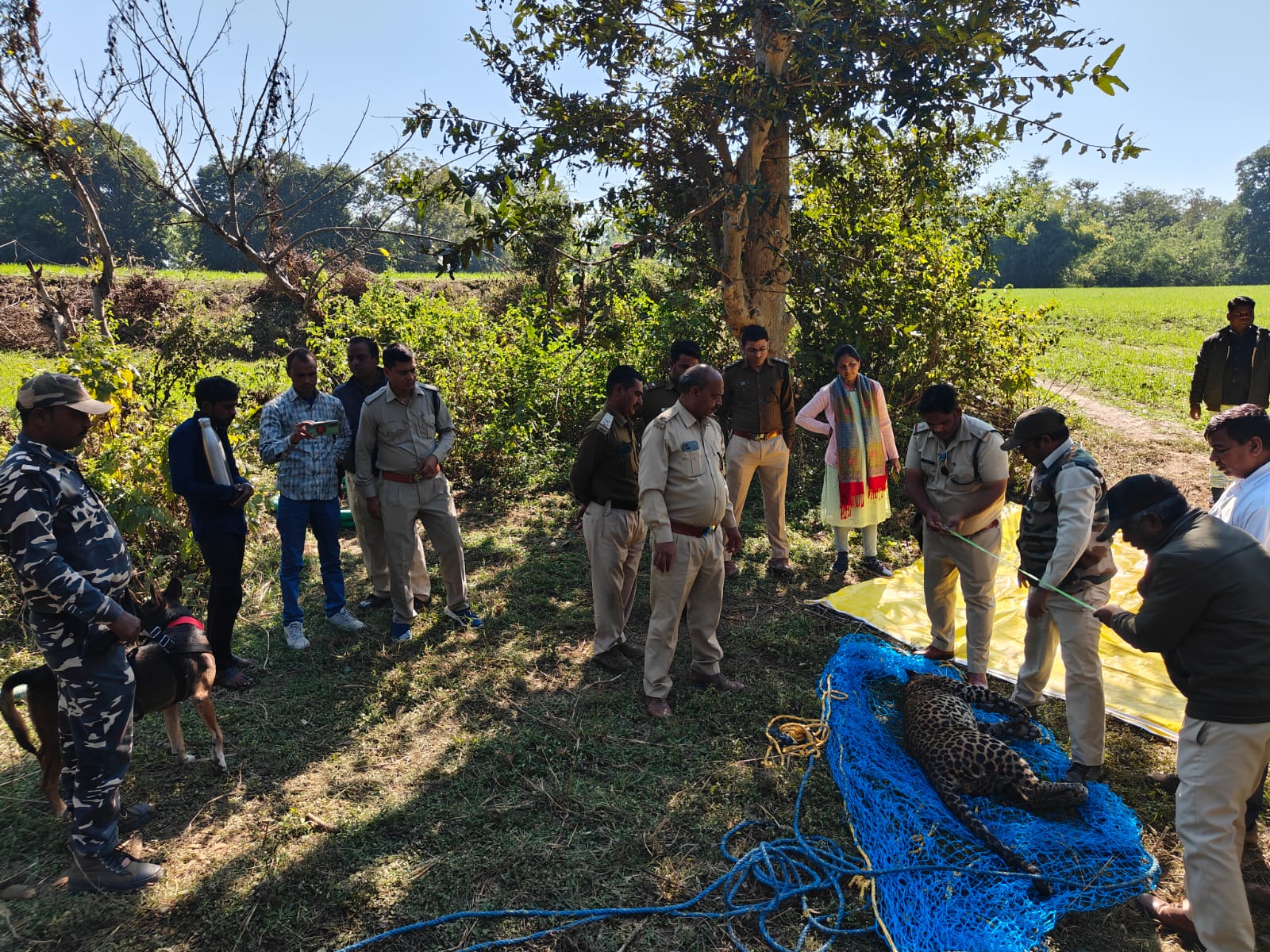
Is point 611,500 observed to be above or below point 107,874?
above

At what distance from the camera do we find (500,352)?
8867mm

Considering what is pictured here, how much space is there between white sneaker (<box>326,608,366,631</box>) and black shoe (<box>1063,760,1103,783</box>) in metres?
4.60

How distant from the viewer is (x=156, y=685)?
3.57 m

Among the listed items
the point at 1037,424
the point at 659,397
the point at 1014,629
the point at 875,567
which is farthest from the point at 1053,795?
the point at 659,397

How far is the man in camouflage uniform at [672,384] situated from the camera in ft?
18.4

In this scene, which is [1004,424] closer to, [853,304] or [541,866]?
[853,304]

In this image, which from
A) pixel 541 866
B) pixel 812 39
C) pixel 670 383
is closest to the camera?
pixel 541 866

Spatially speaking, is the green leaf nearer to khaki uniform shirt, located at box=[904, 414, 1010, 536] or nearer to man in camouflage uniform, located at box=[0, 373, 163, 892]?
khaki uniform shirt, located at box=[904, 414, 1010, 536]

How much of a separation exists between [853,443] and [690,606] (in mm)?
2512

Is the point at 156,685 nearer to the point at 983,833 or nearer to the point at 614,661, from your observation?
the point at 614,661

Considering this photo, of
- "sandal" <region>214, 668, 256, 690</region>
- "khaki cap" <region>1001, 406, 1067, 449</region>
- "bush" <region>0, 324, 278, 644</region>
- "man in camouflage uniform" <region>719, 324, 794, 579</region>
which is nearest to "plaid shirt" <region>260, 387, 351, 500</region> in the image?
"bush" <region>0, 324, 278, 644</region>

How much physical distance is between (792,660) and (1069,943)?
238 centimetres

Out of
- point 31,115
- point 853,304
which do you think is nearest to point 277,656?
point 31,115

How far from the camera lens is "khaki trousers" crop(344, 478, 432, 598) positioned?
5797mm
